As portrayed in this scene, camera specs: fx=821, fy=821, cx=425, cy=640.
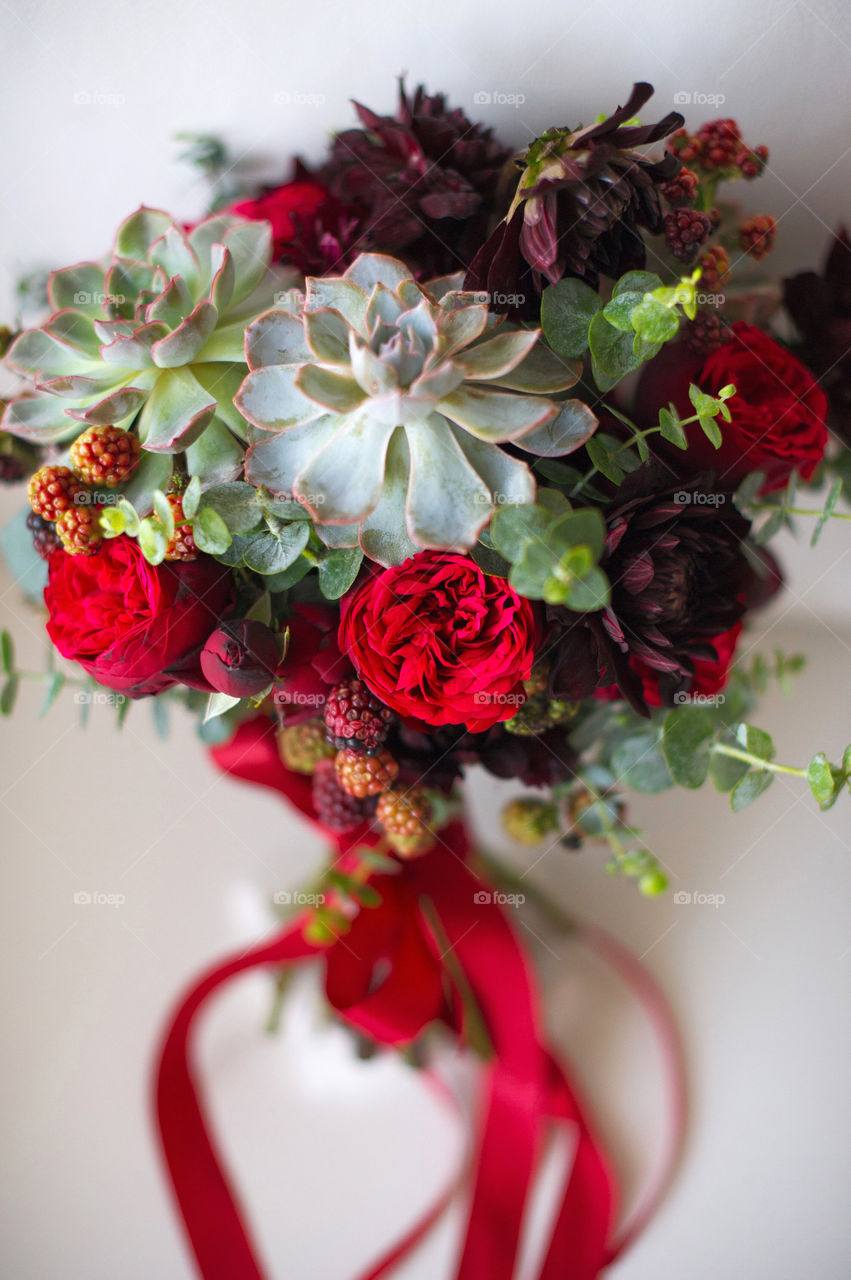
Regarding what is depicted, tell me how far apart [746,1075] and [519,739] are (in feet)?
1.58

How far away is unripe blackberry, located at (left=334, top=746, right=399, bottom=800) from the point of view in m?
0.55

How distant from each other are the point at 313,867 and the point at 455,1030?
0.23m

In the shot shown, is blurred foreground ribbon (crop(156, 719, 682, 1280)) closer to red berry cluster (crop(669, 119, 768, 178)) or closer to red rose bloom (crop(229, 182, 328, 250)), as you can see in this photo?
red rose bloom (crop(229, 182, 328, 250))

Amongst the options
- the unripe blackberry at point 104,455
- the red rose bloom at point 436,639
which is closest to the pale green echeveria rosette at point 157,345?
the unripe blackberry at point 104,455

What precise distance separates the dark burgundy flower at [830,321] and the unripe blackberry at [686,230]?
136 millimetres

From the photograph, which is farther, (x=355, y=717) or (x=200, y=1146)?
(x=200, y=1146)

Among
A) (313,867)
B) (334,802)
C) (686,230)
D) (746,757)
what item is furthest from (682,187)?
(313,867)

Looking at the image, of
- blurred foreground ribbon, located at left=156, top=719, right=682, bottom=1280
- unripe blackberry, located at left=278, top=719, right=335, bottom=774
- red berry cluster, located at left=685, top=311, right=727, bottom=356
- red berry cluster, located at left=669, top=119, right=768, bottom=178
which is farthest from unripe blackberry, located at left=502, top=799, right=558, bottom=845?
red berry cluster, located at left=669, top=119, right=768, bottom=178

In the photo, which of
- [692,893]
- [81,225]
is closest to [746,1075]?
[692,893]

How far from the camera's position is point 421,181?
0.54 m

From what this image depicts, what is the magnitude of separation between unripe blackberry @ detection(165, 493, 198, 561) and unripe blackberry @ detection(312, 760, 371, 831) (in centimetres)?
23

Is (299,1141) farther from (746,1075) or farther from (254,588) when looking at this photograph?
(254,588)

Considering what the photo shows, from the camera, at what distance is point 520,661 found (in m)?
0.46

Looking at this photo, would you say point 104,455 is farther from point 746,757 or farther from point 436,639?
point 746,757
